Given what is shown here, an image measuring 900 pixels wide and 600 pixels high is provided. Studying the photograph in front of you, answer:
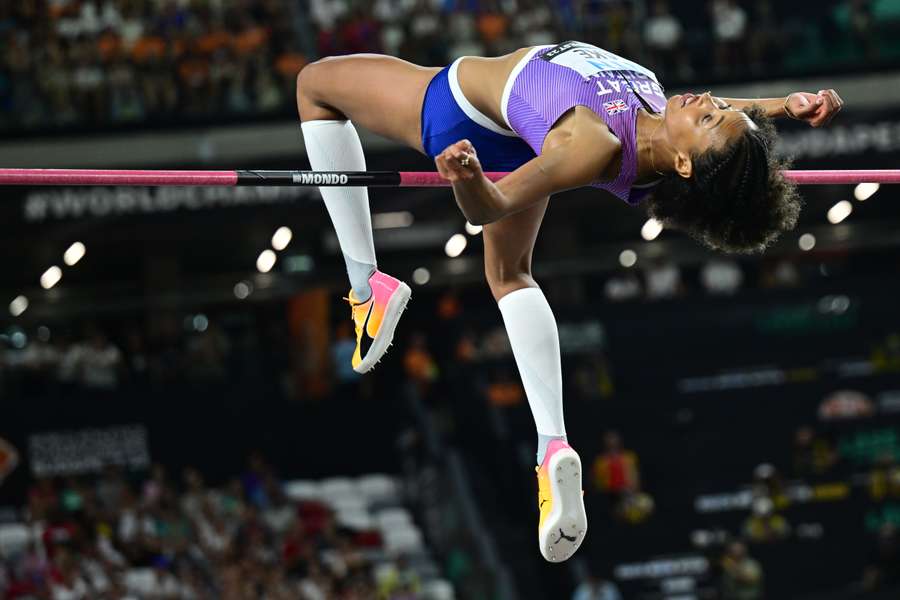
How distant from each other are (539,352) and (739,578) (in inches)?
371

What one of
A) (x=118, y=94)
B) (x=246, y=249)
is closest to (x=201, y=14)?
(x=118, y=94)

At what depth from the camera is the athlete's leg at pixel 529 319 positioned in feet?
18.8

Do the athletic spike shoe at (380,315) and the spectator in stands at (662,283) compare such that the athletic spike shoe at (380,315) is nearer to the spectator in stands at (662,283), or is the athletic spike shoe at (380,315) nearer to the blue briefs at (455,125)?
the blue briefs at (455,125)

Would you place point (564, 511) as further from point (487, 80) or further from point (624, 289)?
point (624, 289)

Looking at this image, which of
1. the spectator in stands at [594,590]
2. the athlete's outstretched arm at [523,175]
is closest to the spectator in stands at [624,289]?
the spectator in stands at [594,590]

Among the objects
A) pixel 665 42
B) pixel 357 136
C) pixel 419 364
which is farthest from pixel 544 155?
pixel 419 364

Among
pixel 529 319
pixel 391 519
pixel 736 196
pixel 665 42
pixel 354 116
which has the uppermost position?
pixel 354 116

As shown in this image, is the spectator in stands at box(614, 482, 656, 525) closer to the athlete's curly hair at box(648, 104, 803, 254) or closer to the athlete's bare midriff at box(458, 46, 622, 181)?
the athlete's curly hair at box(648, 104, 803, 254)

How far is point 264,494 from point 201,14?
17.2 ft

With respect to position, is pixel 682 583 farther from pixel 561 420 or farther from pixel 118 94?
pixel 561 420

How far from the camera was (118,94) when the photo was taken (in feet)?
50.5

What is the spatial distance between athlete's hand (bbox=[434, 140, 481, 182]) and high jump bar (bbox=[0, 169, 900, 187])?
2.54 ft

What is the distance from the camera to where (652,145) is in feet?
16.6

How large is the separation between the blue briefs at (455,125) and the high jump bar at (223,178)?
11 centimetres
